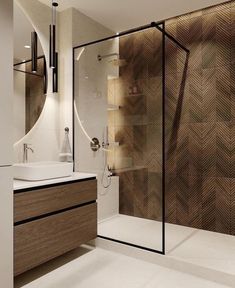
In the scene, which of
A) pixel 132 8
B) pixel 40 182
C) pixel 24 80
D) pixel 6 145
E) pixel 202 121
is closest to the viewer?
pixel 6 145

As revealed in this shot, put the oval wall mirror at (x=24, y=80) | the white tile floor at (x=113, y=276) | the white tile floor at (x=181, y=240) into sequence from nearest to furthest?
1. the white tile floor at (x=113, y=276)
2. the white tile floor at (x=181, y=240)
3. the oval wall mirror at (x=24, y=80)

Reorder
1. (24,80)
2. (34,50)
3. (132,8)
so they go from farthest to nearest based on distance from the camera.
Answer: (132,8)
(34,50)
(24,80)

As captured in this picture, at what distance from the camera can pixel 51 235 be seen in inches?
87.9

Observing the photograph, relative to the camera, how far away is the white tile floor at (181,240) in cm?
241

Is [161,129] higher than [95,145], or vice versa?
[161,129]

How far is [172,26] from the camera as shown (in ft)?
11.0

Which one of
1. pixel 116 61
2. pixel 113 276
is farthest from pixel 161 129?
pixel 113 276

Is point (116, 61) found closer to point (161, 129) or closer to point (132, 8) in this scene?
point (132, 8)

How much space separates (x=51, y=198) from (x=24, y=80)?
1215mm

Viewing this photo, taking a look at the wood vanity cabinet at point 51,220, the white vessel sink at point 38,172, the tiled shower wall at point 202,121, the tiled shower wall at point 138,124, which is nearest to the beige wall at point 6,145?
the wood vanity cabinet at point 51,220

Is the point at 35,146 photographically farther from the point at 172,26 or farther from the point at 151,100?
the point at 172,26

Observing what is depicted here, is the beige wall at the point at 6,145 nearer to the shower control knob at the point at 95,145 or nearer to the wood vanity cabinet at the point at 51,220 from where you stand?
the wood vanity cabinet at the point at 51,220

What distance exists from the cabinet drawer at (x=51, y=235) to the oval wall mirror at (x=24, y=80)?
918mm

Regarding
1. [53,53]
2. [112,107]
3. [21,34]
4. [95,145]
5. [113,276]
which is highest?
[21,34]
